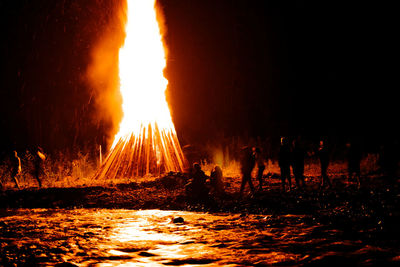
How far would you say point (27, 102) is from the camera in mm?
25781

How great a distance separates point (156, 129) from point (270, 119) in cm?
1670

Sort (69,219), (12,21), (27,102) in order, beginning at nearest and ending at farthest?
(69,219) → (12,21) → (27,102)

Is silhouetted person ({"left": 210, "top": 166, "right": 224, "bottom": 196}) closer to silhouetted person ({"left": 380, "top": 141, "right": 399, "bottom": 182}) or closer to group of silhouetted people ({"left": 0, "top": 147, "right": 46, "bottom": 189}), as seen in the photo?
silhouetted person ({"left": 380, "top": 141, "right": 399, "bottom": 182})

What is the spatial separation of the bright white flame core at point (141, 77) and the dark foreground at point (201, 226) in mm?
3215

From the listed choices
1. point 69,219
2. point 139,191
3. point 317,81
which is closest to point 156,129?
point 139,191

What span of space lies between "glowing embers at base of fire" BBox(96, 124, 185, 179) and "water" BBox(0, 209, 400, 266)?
221 inches

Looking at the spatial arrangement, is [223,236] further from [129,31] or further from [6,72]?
[6,72]

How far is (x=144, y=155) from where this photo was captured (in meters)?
14.2

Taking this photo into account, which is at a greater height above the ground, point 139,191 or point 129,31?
point 129,31

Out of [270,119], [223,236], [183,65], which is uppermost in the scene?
[183,65]

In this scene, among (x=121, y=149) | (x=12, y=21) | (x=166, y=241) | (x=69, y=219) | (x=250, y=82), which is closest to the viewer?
(x=166, y=241)

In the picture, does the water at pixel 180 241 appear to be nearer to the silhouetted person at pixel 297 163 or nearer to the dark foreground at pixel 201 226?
the dark foreground at pixel 201 226

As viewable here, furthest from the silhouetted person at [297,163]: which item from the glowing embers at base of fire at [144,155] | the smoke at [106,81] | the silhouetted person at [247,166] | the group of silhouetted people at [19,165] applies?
the smoke at [106,81]

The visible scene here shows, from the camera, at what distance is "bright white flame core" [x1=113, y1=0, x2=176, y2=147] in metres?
13.9
